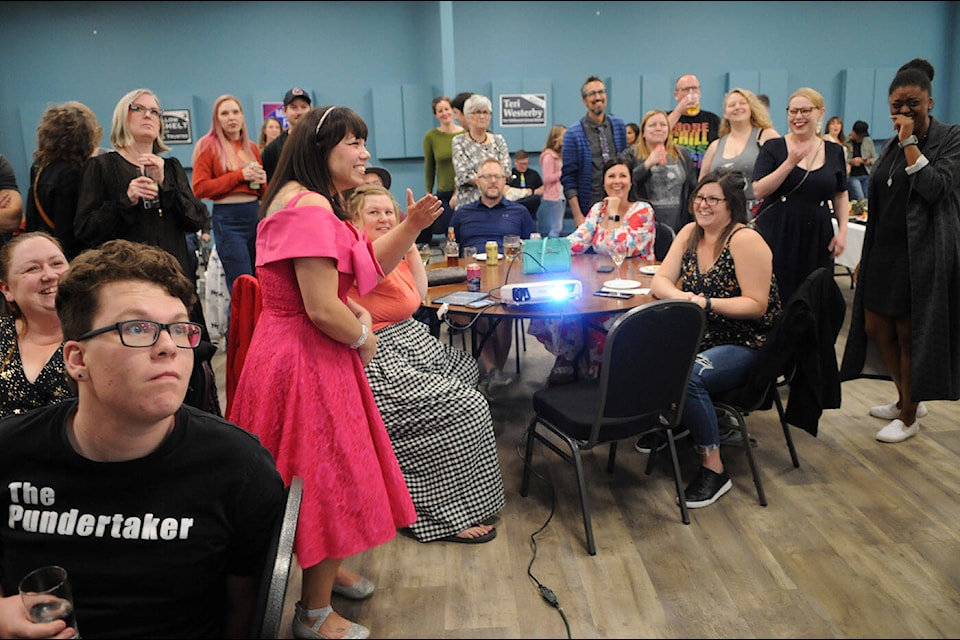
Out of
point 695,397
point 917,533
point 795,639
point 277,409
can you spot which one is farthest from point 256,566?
point 917,533

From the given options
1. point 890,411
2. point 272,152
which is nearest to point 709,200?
point 890,411

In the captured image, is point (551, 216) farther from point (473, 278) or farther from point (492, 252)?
point (473, 278)

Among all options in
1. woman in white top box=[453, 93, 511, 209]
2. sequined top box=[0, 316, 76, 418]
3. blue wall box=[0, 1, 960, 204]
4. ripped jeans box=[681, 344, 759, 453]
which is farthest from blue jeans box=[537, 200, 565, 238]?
sequined top box=[0, 316, 76, 418]

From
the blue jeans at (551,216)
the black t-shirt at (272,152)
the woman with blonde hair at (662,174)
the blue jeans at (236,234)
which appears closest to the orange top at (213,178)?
the blue jeans at (236,234)

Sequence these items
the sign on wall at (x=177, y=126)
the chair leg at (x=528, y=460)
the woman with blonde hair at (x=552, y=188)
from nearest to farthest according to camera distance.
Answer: the chair leg at (x=528, y=460) < the woman with blonde hair at (x=552, y=188) < the sign on wall at (x=177, y=126)

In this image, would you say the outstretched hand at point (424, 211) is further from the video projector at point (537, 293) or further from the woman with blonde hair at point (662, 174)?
the woman with blonde hair at point (662, 174)

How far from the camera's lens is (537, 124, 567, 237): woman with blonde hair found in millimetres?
6875

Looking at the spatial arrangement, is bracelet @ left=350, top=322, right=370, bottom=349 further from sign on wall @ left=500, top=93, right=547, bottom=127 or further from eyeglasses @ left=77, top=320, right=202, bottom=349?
sign on wall @ left=500, top=93, right=547, bottom=127

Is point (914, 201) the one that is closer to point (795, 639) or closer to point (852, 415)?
point (852, 415)

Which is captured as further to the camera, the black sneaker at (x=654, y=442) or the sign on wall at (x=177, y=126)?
the sign on wall at (x=177, y=126)

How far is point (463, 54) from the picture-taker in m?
8.34

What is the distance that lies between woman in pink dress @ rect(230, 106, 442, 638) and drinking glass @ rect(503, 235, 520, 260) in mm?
2101

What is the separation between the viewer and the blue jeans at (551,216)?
709 cm

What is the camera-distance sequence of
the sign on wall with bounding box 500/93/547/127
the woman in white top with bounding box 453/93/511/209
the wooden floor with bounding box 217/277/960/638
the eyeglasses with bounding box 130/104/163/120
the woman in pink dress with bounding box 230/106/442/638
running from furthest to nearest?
1. the sign on wall with bounding box 500/93/547/127
2. the woman in white top with bounding box 453/93/511/209
3. the eyeglasses with bounding box 130/104/163/120
4. the wooden floor with bounding box 217/277/960/638
5. the woman in pink dress with bounding box 230/106/442/638
